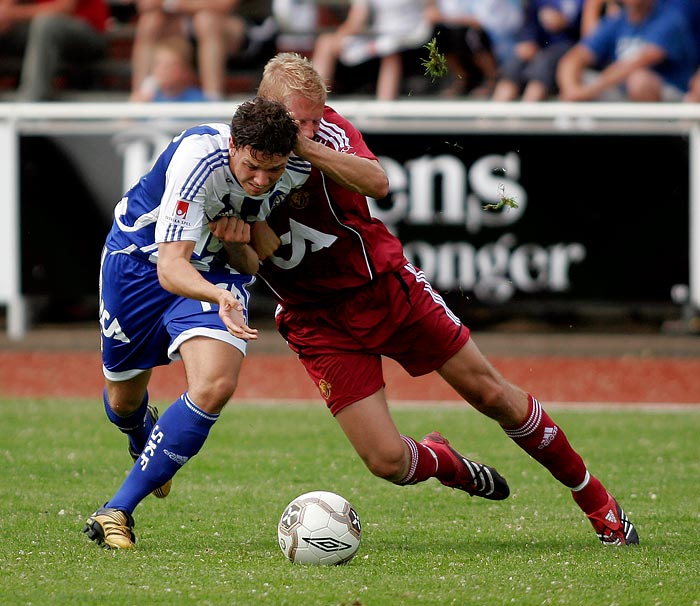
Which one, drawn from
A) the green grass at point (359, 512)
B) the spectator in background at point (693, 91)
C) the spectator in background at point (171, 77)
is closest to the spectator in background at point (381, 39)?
the spectator in background at point (171, 77)

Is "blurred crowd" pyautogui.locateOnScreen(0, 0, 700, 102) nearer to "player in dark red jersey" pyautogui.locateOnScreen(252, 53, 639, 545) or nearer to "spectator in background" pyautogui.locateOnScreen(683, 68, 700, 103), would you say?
"spectator in background" pyautogui.locateOnScreen(683, 68, 700, 103)

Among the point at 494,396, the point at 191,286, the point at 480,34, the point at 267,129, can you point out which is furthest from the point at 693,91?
the point at 191,286

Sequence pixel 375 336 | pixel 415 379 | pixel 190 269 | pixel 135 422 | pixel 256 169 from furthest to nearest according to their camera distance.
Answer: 1. pixel 415 379
2. pixel 135 422
3. pixel 375 336
4. pixel 190 269
5. pixel 256 169

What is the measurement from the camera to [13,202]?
13.8 m

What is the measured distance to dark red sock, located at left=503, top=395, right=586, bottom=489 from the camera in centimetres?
578

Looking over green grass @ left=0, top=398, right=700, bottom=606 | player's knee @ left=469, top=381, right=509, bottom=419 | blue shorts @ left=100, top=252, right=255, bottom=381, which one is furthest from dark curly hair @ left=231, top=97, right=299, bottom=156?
green grass @ left=0, top=398, right=700, bottom=606

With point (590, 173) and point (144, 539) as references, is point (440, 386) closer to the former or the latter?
point (590, 173)

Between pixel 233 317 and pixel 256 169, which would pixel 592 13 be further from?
pixel 233 317

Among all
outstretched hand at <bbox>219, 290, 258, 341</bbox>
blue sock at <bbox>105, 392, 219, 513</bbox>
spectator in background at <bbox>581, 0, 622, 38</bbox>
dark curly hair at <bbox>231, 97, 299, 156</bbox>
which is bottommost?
blue sock at <bbox>105, 392, 219, 513</bbox>

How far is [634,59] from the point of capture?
13461mm

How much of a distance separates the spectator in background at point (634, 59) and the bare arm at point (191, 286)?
9.06 m

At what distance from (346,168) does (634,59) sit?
8927 millimetres

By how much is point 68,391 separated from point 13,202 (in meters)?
3.05

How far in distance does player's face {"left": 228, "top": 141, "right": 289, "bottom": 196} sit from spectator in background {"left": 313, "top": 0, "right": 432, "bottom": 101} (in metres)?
9.07
